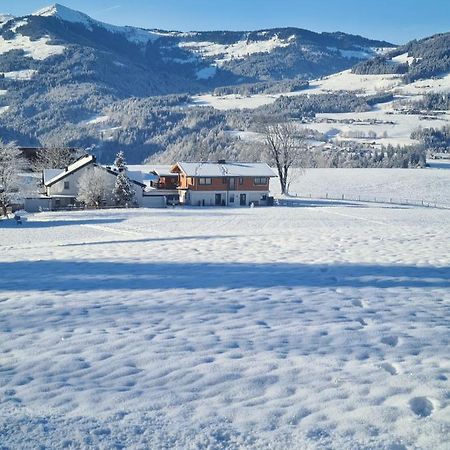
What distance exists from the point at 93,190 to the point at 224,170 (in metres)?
17.2

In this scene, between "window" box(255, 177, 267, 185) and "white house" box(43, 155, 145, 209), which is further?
"window" box(255, 177, 267, 185)

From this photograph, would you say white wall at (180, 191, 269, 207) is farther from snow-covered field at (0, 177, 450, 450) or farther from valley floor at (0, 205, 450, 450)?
snow-covered field at (0, 177, 450, 450)

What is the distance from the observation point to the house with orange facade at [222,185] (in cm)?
5981

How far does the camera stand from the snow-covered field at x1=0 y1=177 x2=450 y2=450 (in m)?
5.76

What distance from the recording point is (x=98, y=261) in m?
17.2

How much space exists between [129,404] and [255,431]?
71.2 inches

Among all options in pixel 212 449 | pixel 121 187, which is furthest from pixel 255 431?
pixel 121 187

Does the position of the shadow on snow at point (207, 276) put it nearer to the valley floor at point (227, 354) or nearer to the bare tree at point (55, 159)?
the valley floor at point (227, 354)

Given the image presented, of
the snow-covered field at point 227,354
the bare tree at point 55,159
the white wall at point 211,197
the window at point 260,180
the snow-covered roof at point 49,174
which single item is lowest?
the snow-covered field at point 227,354

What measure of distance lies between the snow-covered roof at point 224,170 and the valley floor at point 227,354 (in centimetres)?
4382

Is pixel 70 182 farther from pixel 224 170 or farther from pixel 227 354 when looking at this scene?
pixel 227 354

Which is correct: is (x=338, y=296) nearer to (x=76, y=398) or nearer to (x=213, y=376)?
(x=213, y=376)

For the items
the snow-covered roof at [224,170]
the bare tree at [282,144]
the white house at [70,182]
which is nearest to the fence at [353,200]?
the snow-covered roof at [224,170]

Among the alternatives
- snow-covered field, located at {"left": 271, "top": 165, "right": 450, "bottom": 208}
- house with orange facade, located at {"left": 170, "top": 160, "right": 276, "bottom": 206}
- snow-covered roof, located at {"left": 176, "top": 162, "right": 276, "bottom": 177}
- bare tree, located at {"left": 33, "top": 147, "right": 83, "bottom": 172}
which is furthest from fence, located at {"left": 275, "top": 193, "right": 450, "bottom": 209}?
bare tree, located at {"left": 33, "top": 147, "right": 83, "bottom": 172}
